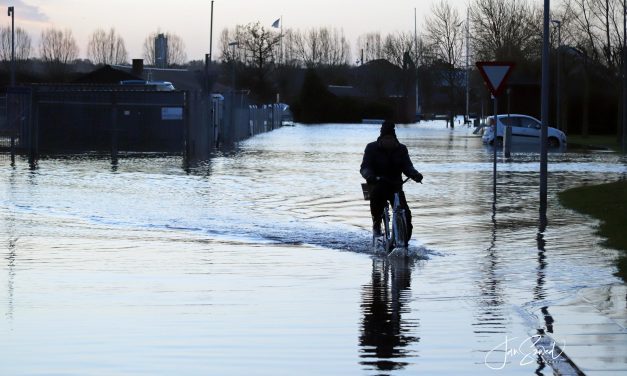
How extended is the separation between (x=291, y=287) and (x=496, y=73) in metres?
12.0

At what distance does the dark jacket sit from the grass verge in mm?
2625

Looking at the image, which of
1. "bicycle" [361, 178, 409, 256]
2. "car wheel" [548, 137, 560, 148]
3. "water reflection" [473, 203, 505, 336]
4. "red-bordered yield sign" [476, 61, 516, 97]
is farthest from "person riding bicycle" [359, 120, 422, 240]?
"car wheel" [548, 137, 560, 148]

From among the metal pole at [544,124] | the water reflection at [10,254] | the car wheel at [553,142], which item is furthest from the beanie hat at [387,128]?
the car wheel at [553,142]

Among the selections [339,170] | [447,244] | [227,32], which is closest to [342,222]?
[447,244]

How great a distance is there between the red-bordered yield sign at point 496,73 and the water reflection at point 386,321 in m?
9.90

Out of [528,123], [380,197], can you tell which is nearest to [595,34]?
[528,123]

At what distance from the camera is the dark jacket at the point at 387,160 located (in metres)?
14.3

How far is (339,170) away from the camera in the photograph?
32719 mm

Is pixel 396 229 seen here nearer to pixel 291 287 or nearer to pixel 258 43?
pixel 291 287

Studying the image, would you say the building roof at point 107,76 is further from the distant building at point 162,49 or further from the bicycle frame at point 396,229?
the bicycle frame at point 396,229

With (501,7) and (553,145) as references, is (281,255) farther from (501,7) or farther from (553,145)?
(501,7)

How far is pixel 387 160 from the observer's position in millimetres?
14289

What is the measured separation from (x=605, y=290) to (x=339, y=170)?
21.7 m

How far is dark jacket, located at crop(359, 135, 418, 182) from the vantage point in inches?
561
